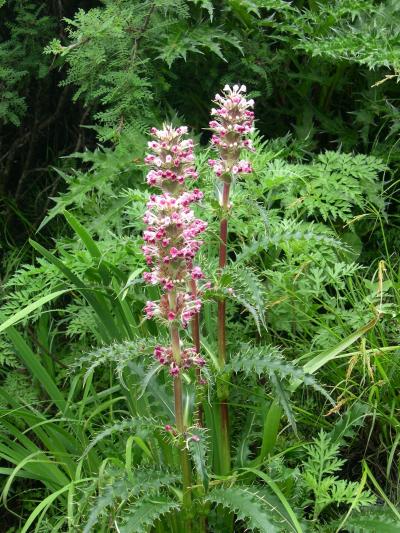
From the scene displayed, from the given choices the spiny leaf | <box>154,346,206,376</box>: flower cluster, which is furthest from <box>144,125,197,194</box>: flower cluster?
the spiny leaf

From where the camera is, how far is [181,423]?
201 centimetres

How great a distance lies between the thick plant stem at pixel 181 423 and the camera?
196 cm

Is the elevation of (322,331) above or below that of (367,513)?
above

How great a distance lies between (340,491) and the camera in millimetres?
2088

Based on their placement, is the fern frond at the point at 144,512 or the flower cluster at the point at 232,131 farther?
the flower cluster at the point at 232,131

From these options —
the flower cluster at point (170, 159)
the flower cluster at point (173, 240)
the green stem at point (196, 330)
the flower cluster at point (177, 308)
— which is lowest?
the green stem at point (196, 330)

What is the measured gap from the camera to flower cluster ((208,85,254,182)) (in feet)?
6.84

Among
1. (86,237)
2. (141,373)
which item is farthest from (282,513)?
(86,237)

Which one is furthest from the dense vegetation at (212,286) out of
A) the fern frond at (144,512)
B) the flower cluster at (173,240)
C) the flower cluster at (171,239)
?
the flower cluster at (171,239)

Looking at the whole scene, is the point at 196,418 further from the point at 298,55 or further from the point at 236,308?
the point at 298,55

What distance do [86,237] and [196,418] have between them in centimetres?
69

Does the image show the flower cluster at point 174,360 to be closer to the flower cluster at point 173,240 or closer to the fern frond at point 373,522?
the flower cluster at point 173,240

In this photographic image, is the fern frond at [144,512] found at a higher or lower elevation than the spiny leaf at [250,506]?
higher

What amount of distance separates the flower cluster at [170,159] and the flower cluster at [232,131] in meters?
0.19
